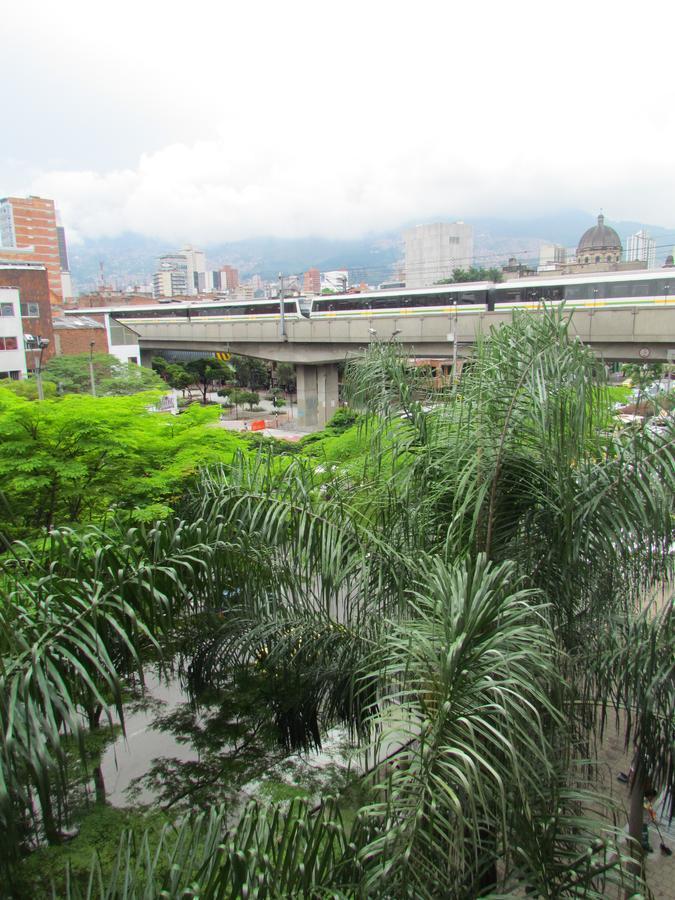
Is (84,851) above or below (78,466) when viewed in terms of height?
below

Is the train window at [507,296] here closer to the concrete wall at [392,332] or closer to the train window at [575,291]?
the train window at [575,291]

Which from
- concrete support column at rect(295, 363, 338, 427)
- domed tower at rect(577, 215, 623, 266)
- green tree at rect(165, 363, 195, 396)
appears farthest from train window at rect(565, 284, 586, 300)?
domed tower at rect(577, 215, 623, 266)

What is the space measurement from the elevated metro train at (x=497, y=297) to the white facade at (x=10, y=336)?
41.1ft

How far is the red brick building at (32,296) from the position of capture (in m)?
34.2

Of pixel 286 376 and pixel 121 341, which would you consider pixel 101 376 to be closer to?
pixel 121 341

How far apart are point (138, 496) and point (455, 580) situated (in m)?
4.82

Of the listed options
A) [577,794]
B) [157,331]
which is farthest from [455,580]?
[157,331]

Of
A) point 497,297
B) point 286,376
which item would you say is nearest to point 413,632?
point 497,297

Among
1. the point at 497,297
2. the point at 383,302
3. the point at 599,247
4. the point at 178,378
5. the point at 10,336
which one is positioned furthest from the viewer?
the point at 599,247

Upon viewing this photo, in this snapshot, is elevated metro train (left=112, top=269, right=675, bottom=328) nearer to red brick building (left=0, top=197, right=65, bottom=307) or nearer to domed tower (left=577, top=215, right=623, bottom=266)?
domed tower (left=577, top=215, right=623, bottom=266)

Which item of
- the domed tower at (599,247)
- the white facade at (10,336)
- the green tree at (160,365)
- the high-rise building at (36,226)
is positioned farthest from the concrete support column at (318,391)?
→ the high-rise building at (36,226)

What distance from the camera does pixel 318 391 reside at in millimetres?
36531

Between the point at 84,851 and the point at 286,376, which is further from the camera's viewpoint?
the point at 286,376

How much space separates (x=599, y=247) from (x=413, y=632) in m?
106
